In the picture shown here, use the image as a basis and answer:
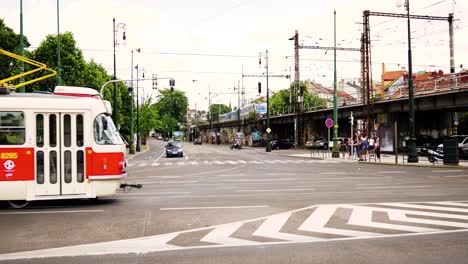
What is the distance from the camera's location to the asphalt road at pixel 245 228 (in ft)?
23.7

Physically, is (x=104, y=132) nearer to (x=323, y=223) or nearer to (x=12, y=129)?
(x=12, y=129)

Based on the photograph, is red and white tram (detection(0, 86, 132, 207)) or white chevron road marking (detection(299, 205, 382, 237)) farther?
red and white tram (detection(0, 86, 132, 207))

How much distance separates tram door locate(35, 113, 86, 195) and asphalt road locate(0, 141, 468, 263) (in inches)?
24.4

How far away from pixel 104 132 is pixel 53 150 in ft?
4.63

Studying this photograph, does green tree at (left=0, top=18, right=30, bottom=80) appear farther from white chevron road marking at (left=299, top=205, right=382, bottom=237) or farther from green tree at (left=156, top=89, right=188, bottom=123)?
green tree at (left=156, top=89, right=188, bottom=123)

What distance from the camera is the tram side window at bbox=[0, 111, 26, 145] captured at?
39.9ft

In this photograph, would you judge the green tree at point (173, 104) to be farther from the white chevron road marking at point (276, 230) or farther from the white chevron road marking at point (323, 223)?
the white chevron road marking at point (276, 230)

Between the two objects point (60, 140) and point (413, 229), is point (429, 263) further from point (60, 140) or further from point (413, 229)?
point (60, 140)

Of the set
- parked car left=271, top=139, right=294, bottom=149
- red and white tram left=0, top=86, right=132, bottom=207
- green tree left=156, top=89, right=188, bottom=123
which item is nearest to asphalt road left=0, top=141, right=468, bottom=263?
red and white tram left=0, top=86, right=132, bottom=207

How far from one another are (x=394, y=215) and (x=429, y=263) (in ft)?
13.4

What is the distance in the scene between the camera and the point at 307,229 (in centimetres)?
918

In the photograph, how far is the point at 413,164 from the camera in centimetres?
2939

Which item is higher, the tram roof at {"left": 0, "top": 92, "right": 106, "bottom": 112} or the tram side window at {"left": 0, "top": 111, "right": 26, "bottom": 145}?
the tram roof at {"left": 0, "top": 92, "right": 106, "bottom": 112}

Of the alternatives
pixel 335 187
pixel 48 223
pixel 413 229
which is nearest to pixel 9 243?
pixel 48 223
